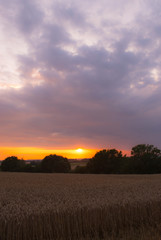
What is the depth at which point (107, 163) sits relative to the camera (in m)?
56.8

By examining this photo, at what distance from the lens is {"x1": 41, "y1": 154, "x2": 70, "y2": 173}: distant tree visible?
52.8m

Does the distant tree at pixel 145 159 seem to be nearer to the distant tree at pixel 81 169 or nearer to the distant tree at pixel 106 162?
the distant tree at pixel 106 162

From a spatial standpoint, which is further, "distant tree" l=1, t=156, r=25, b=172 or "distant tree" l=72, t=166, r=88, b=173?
"distant tree" l=1, t=156, r=25, b=172

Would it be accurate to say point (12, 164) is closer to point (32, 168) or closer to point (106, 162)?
point (32, 168)

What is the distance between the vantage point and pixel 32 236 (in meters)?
5.20

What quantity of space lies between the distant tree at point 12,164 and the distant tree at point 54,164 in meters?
A: 6.15

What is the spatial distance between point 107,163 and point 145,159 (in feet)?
31.9

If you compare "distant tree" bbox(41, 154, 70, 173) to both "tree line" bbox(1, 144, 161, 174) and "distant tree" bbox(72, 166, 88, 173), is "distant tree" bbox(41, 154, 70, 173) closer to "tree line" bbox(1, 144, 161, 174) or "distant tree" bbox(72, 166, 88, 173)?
"tree line" bbox(1, 144, 161, 174)

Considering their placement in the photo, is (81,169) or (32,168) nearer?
(32,168)

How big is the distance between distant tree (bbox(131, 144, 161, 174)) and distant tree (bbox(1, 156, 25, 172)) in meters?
27.6

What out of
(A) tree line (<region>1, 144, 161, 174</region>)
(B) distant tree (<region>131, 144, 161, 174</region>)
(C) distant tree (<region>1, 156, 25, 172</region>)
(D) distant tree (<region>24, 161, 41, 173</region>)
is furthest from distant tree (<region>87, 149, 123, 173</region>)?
(C) distant tree (<region>1, 156, 25, 172</region>)

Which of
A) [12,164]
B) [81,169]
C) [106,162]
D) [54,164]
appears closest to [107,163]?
[106,162]

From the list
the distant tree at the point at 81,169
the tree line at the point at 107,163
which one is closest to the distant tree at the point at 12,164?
the tree line at the point at 107,163

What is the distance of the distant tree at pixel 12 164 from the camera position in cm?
5579
